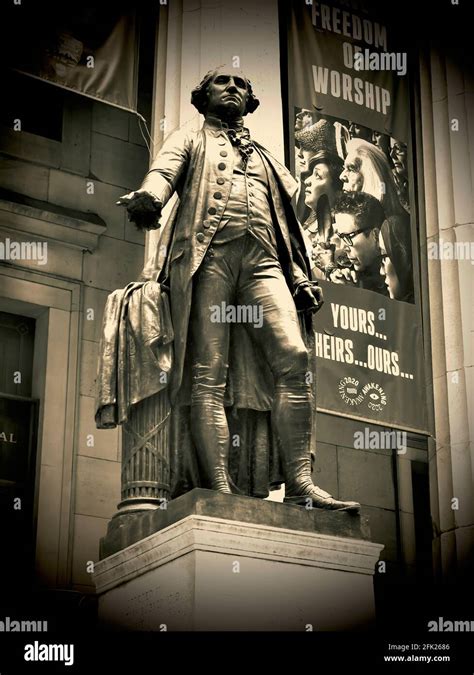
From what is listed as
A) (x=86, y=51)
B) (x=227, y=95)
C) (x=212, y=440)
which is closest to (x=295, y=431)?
(x=212, y=440)

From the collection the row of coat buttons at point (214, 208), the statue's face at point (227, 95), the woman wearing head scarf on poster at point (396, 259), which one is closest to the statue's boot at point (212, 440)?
the row of coat buttons at point (214, 208)

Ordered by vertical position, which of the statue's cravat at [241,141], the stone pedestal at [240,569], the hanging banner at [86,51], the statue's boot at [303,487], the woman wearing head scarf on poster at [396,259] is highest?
the hanging banner at [86,51]

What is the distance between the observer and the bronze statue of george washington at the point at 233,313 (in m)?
7.89

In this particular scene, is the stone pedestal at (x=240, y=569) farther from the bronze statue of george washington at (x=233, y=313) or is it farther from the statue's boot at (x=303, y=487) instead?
the bronze statue of george washington at (x=233, y=313)

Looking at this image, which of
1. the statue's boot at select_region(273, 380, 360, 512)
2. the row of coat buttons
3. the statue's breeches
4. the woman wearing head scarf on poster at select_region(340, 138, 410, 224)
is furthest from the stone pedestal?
the woman wearing head scarf on poster at select_region(340, 138, 410, 224)

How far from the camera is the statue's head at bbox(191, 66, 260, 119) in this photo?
28.0 feet

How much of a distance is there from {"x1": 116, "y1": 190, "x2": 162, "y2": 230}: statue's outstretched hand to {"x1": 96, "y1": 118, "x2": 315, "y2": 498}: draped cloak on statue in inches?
3.8

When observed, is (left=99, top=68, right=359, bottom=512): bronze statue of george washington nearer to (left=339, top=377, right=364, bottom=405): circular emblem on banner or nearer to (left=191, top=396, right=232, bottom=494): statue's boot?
(left=191, top=396, right=232, bottom=494): statue's boot

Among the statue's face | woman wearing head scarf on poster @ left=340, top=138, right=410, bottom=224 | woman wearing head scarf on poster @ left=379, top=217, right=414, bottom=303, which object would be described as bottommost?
the statue's face

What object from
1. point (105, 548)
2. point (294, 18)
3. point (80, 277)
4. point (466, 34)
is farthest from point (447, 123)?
point (105, 548)

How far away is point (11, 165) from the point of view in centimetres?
1459

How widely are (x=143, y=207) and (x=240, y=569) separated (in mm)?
2223

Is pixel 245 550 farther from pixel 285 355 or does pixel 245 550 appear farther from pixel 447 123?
pixel 447 123

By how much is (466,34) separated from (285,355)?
782cm
